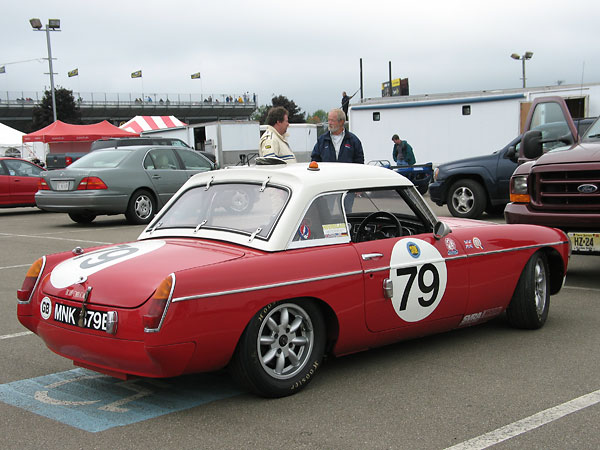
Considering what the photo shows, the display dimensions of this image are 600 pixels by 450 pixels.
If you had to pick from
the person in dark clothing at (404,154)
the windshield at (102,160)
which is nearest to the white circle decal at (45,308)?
the windshield at (102,160)

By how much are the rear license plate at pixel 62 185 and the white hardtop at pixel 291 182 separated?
9.03 metres

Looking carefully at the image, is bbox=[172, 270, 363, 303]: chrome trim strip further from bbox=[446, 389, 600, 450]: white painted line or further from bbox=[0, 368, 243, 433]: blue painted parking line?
bbox=[446, 389, 600, 450]: white painted line

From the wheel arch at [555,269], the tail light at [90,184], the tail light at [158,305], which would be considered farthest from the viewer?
the tail light at [90,184]

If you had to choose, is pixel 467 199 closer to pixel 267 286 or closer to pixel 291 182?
pixel 291 182

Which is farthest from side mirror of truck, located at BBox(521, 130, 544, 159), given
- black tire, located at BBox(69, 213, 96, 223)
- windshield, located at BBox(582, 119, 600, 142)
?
black tire, located at BBox(69, 213, 96, 223)

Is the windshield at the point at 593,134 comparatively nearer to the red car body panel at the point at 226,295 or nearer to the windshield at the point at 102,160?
the red car body panel at the point at 226,295

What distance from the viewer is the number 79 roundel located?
4.67 meters

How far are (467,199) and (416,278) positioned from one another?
966cm

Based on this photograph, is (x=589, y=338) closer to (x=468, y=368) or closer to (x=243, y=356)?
(x=468, y=368)

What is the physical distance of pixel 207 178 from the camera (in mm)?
5137

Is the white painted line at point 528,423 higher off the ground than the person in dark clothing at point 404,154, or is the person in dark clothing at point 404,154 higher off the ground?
the person in dark clothing at point 404,154

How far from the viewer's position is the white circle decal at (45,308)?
419 cm

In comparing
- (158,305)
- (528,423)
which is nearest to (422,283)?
(528,423)

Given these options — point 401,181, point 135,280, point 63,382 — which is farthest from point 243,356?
point 401,181
